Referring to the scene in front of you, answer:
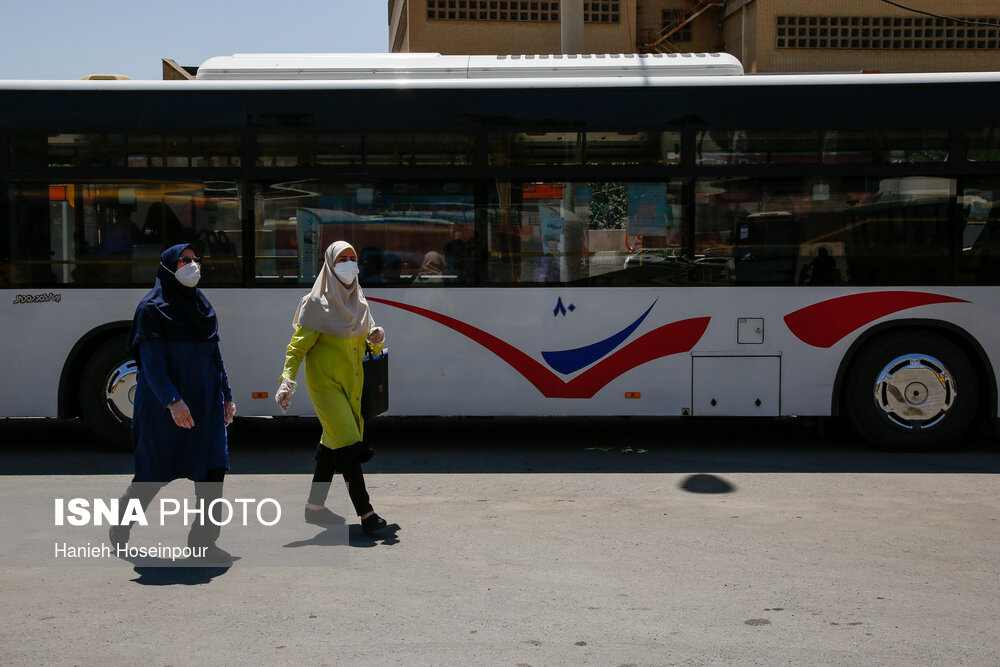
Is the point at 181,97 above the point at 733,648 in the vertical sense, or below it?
above

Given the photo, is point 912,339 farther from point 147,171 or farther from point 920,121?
point 147,171

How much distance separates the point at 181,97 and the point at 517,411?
158 inches

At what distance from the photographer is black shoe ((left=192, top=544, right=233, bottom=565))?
5.76 m

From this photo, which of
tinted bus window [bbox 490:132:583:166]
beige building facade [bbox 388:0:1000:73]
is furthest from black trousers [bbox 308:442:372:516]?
beige building facade [bbox 388:0:1000:73]

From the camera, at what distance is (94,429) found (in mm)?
9016

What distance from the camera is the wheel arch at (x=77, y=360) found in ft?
29.3

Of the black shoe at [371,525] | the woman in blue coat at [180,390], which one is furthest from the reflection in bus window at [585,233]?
the woman in blue coat at [180,390]

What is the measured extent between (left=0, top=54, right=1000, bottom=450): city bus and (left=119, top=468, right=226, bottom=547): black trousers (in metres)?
3.26

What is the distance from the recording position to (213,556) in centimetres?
580

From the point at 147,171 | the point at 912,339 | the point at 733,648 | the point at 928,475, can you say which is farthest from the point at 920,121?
the point at 147,171

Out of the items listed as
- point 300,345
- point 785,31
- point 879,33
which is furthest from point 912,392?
point 879,33

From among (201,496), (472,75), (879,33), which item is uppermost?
(879,33)

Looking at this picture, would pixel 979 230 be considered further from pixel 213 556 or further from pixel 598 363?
pixel 213 556

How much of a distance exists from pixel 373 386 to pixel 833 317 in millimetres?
4502
